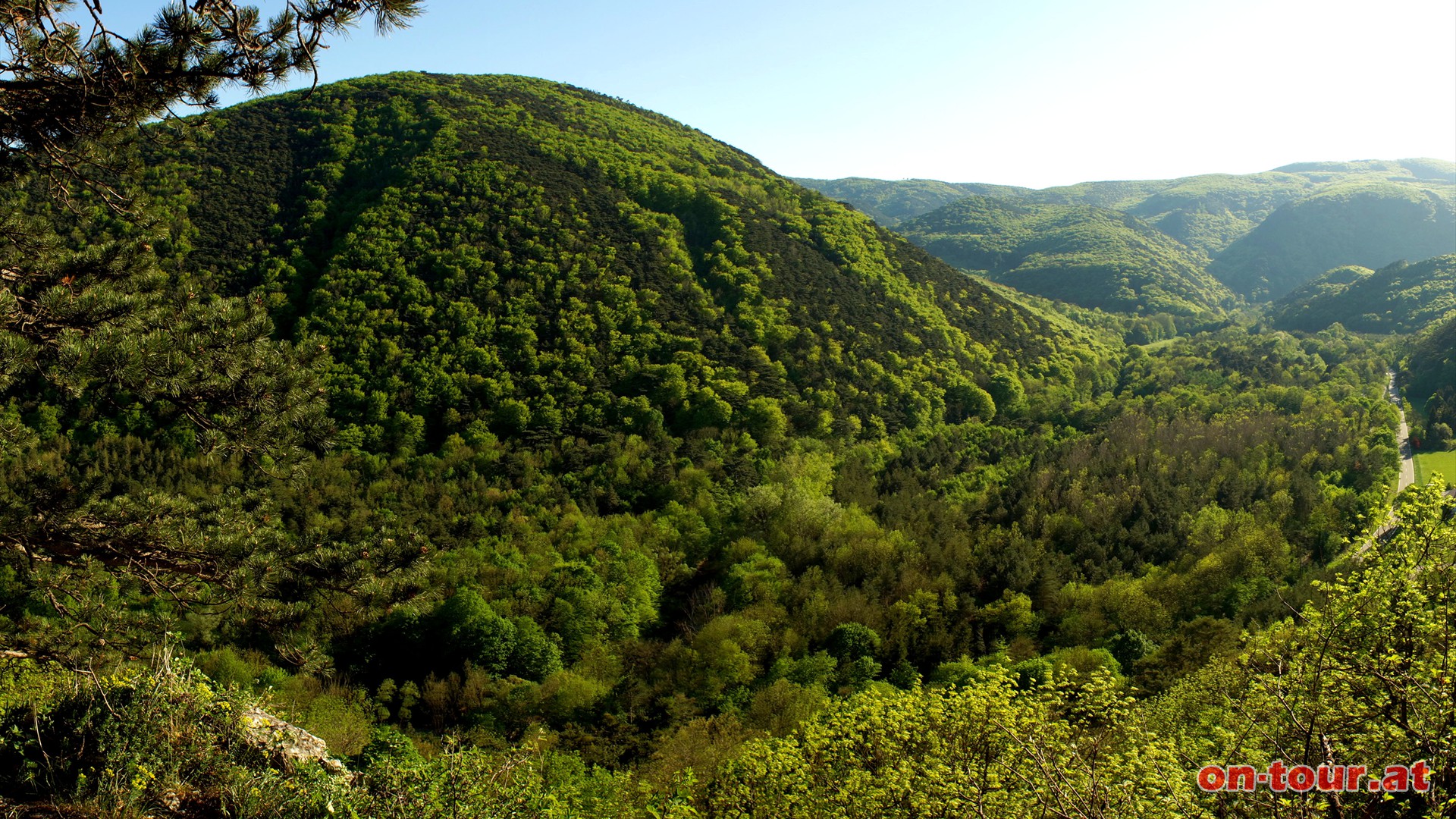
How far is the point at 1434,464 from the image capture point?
58062mm

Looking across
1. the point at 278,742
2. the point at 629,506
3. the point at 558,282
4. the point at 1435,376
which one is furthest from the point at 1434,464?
the point at 278,742

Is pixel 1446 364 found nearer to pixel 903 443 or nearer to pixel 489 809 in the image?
pixel 903 443

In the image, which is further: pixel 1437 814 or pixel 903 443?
pixel 903 443

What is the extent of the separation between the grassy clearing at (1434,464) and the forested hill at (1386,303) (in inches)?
2670

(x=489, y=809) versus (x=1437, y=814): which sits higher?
(x=1437, y=814)

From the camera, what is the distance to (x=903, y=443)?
194 feet

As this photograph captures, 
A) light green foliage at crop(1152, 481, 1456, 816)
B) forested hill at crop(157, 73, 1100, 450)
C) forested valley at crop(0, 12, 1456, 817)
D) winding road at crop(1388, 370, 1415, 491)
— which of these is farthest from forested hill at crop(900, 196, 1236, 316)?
light green foliage at crop(1152, 481, 1456, 816)

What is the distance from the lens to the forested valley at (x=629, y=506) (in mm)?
9398

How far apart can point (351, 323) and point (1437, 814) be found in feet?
188

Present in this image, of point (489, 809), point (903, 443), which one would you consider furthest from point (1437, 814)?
point (903, 443)

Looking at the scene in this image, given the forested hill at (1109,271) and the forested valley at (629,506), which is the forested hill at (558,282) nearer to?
the forested valley at (629,506)

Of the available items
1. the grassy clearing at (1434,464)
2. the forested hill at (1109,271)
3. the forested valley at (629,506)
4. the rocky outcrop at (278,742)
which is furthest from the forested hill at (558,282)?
the forested hill at (1109,271)

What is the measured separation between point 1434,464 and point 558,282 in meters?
70.4

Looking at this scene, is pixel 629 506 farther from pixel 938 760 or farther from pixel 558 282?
pixel 938 760
